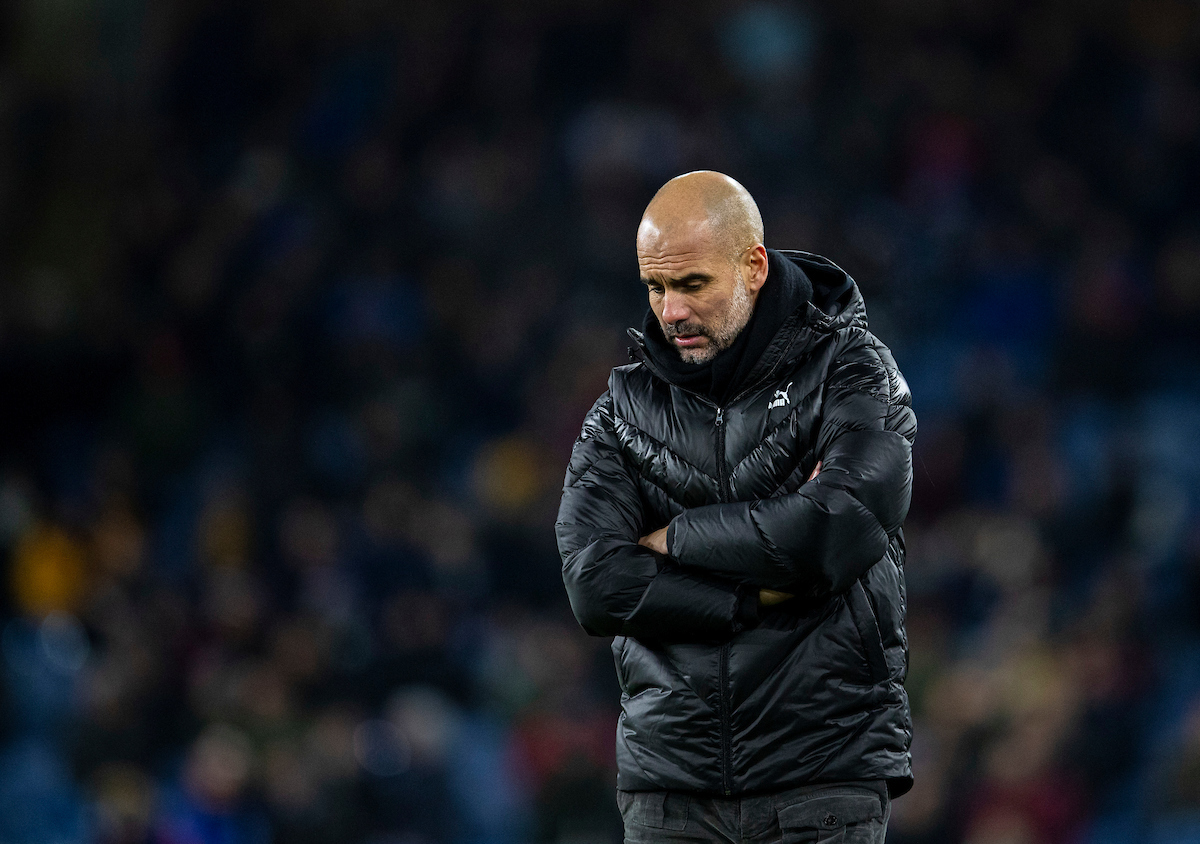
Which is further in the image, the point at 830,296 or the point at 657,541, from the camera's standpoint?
the point at 830,296

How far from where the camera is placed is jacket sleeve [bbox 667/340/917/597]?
2.69 m

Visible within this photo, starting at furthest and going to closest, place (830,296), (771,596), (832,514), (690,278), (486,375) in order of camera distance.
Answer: (486,375), (830,296), (690,278), (771,596), (832,514)

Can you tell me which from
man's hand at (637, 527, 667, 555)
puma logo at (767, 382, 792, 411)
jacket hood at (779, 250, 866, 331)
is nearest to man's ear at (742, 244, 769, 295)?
jacket hood at (779, 250, 866, 331)

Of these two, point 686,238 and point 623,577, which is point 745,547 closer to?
point 623,577

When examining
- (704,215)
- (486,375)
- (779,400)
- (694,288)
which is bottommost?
(486,375)

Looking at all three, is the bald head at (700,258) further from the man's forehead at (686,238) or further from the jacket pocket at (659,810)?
the jacket pocket at (659,810)

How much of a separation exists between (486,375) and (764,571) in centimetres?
742

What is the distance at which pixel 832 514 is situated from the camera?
8.78ft

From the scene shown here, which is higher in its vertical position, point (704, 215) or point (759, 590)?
point (704, 215)

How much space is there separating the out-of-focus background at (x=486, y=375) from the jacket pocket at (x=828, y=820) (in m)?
4.08

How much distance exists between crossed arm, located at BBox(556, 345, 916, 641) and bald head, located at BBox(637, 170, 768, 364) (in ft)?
0.83

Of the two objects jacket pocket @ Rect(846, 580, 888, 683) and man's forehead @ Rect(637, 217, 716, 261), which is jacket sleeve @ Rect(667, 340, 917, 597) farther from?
man's forehead @ Rect(637, 217, 716, 261)

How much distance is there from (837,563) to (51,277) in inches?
412

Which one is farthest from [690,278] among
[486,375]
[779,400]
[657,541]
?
[486,375]
